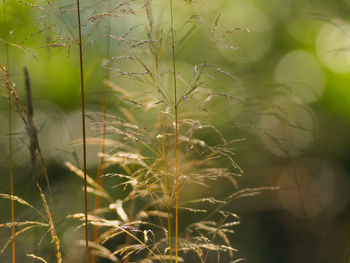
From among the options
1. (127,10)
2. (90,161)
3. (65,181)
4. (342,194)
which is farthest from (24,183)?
(127,10)

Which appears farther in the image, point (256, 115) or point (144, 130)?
point (256, 115)

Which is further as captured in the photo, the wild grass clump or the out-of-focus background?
the out-of-focus background

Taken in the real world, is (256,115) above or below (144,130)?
below

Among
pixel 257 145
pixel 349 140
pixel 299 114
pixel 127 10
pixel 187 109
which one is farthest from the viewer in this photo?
pixel 257 145

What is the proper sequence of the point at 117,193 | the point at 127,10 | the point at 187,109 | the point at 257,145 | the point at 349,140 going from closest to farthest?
the point at 127,10, the point at 187,109, the point at 349,140, the point at 117,193, the point at 257,145

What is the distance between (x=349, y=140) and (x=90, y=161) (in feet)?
8.87

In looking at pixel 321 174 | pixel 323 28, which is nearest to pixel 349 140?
pixel 321 174

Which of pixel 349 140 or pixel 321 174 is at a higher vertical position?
pixel 349 140

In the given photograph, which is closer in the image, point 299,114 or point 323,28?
point 299,114

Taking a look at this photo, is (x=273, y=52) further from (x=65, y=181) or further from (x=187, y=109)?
(x=187, y=109)

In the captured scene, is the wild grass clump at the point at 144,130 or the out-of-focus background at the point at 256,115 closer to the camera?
the wild grass clump at the point at 144,130

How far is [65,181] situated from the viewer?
485 centimetres

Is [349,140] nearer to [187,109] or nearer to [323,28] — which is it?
[323,28]

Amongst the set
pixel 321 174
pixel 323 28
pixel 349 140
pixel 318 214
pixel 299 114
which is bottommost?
pixel 318 214
